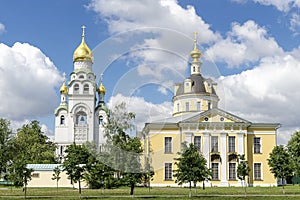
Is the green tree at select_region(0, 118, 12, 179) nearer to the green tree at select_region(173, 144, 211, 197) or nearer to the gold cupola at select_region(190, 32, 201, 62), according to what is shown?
the green tree at select_region(173, 144, 211, 197)

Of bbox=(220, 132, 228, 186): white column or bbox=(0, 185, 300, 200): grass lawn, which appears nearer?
bbox=(0, 185, 300, 200): grass lawn

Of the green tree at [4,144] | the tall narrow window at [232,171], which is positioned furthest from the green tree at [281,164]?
the green tree at [4,144]

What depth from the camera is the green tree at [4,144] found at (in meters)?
55.1

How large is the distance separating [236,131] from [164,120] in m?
36.3

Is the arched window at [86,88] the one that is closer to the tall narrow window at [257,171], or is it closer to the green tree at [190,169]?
the tall narrow window at [257,171]

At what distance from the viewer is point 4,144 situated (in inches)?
2292

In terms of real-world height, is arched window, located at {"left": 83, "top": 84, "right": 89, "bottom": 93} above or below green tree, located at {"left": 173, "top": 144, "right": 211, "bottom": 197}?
above

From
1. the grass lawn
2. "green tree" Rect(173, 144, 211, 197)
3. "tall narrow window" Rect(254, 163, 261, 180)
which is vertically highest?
"green tree" Rect(173, 144, 211, 197)

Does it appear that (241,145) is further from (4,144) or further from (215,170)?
(4,144)

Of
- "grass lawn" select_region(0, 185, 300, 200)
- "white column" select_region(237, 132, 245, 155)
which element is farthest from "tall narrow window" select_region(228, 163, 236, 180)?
"grass lawn" select_region(0, 185, 300, 200)

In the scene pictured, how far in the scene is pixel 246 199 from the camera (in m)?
26.8

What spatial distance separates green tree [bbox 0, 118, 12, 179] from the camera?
55062mm

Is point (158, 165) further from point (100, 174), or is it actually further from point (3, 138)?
point (3, 138)

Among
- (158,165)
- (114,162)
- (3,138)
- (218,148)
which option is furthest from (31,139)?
→ (158,165)
